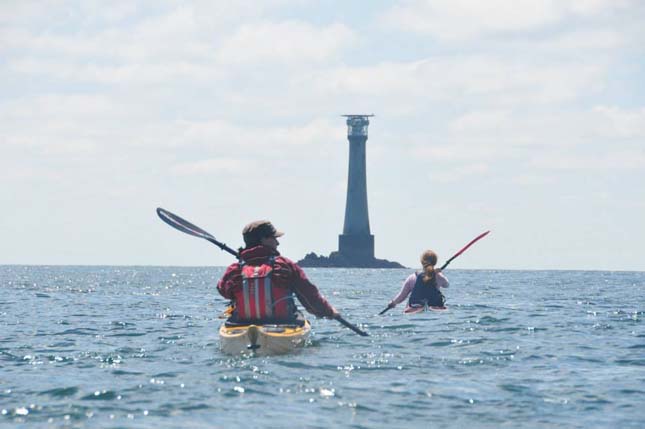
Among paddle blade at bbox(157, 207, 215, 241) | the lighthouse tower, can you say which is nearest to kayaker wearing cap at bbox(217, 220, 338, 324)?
paddle blade at bbox(157, 207, 215, 241)

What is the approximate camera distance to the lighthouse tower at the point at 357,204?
13000 cm

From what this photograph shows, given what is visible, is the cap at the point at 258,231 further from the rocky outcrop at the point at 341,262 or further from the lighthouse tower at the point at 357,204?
the rocky outcrop at the point at 341,262

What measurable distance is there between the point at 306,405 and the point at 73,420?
7.67 ft

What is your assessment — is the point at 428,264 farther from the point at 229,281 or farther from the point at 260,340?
the point at 260,340

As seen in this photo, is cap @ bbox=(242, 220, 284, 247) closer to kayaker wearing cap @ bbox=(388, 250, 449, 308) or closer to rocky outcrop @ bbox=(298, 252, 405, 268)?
kayaker wearing cap @ bbox=(388, 250, 449, 308)

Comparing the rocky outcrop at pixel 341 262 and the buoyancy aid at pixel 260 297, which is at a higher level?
the rocky outcrop at pixel 341 262

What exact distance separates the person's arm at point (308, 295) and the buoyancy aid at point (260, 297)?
6.8 inches

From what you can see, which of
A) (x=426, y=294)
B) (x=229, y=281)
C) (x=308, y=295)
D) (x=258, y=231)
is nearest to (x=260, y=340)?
(x=229, y=281)

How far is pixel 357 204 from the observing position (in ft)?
428

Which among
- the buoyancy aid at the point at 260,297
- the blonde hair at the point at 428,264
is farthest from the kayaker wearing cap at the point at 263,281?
the blonde hair at the point at 428,264

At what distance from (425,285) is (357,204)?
10981 centimetres

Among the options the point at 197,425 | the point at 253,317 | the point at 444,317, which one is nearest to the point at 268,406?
the point at 197,425

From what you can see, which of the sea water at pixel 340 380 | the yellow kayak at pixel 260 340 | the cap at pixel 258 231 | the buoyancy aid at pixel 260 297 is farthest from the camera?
the cap at pixel 258 231

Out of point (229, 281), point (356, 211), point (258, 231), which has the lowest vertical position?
point (229, 281)
